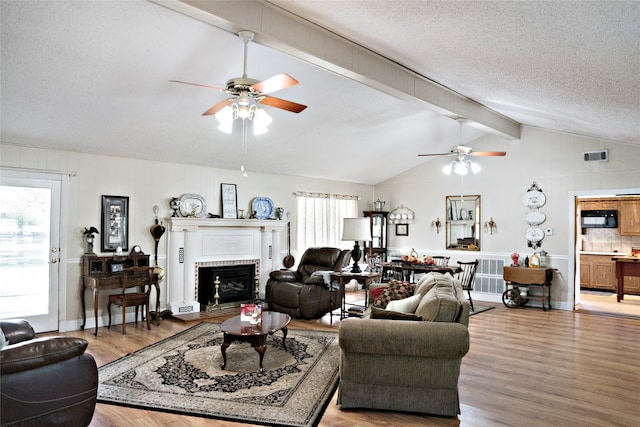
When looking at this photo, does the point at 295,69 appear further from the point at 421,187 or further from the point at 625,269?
the point at 625,269

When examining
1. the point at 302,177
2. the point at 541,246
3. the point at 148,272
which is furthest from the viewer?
the point at 302,177

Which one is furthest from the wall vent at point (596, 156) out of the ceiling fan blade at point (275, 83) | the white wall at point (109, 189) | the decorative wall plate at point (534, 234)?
the ceiling fan blade at point (275, 83)

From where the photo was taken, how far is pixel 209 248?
6.50 metres

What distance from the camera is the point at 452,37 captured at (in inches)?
115

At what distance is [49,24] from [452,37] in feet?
9.73

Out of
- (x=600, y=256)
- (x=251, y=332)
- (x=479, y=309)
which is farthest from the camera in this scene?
(x=600, y=256)

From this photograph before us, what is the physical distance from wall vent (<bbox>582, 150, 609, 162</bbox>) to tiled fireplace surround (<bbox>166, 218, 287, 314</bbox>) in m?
5.16

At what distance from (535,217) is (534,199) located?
12.4 inches

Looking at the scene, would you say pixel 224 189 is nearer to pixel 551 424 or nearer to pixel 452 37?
pixel 452 37

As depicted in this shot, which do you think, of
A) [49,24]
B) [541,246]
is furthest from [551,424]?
[541,246]

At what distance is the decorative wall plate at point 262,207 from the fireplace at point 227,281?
0.79m

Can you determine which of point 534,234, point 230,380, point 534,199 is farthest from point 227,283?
point 534,199

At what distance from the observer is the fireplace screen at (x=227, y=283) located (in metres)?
6.46

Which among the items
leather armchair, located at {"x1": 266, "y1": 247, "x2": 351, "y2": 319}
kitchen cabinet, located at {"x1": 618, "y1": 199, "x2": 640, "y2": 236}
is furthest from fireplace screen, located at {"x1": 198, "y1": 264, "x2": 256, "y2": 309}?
kitchen cabinet, located at {"x1": 618, "y1": 199, "x2": 640, "y2": 236}
